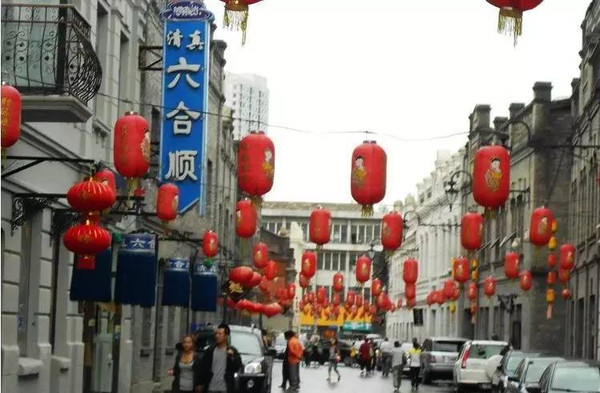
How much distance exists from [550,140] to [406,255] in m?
42.5

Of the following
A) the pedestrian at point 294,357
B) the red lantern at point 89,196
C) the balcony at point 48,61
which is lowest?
the pedestrian at point 294,357

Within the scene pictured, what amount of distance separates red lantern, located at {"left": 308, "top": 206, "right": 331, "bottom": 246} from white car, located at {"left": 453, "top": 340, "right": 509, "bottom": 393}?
17.6 feet

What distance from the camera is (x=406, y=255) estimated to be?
92.0 meters

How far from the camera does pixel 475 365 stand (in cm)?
3606

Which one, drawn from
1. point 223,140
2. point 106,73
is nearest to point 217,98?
point 223,140

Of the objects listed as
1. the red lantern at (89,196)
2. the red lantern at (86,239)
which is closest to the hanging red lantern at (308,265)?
the red lantern at (86,239)

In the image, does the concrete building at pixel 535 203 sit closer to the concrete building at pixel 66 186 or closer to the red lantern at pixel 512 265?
the red lantern at pixel 512 265

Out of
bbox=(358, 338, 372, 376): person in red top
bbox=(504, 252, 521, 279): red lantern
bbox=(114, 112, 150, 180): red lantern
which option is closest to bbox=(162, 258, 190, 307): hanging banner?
bbox=(114, 112, 150, 180): red lantern

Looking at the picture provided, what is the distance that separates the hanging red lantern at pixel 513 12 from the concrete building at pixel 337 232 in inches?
5168

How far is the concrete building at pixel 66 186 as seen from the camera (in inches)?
646

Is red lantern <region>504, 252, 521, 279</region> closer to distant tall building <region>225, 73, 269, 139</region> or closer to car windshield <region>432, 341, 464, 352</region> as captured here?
car windshield <region>432, 341, 464, 352</region>

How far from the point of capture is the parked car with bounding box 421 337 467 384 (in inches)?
1740

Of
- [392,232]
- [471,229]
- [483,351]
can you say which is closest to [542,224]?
[471,229]

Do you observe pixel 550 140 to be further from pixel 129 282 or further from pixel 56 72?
pixel 56 72
